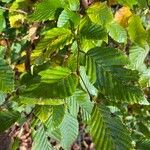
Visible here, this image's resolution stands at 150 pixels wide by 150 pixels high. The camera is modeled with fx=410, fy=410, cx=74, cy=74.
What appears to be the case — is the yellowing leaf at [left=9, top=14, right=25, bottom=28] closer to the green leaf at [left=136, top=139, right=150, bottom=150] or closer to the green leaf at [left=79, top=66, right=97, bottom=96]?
the green leaf at [left=79, top=66, right=97, bottom=96]

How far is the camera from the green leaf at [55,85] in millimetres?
991

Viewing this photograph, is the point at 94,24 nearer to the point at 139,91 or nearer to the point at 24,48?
the point at 139,91

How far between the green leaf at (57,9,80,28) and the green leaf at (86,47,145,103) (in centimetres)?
15

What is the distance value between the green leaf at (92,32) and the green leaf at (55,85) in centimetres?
15

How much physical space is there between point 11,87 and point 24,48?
3.22ft

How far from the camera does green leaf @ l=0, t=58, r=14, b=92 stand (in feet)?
3.40

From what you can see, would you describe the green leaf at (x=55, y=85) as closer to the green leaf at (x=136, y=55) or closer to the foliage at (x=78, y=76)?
the foliage at (x=78, y=76)

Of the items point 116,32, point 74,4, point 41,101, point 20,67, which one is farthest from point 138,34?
point 20,67

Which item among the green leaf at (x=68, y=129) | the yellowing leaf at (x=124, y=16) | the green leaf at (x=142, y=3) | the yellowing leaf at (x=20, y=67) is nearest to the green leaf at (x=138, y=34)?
the green leaf at (x=142, y=3)

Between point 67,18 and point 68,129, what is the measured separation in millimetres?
362

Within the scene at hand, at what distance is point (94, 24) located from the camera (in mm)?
1194

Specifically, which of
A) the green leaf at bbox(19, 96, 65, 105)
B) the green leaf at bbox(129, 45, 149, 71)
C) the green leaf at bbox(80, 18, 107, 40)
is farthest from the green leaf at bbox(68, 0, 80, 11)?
the green leaf at bbox(129, 45, 149, 71)

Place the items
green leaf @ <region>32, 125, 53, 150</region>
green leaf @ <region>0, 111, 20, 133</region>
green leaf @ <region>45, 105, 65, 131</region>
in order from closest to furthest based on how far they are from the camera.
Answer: green leaf @ <region>45, 105, 65, 131</region>
green leaf @ <region>0, 111, 20, 133</region>
green leaf @ <region>32, 125, 53, 150</region>

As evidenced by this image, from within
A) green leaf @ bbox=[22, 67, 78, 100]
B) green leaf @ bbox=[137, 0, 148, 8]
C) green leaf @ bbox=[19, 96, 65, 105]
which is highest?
green leaf @ bbox=[137, 0, 148, 8]
